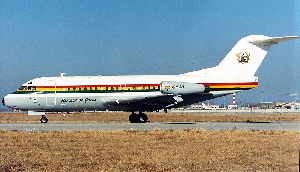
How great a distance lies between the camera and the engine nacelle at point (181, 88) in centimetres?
3052

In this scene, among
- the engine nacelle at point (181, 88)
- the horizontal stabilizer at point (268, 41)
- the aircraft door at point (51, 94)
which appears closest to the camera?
the horizontal stabilizer at point (268, 41)

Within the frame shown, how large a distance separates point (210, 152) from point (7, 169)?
6298mm

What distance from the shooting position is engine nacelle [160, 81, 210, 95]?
30516mm

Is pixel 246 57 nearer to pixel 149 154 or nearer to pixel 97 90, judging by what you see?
pixel 97 90

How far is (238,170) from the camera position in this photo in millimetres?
9633

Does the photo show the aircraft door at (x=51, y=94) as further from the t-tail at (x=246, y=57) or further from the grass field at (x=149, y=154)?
the grass field at (x=149, y=154)

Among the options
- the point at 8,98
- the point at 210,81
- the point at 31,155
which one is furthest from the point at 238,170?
the point at 8,98

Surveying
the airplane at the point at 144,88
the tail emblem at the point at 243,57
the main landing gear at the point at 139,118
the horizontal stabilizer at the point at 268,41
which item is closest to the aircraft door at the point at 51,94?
the airplane at the point at 144,88

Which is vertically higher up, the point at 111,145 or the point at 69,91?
the point at 69,91

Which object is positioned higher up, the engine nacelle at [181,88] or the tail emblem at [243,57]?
the tail emblem at [243,57]

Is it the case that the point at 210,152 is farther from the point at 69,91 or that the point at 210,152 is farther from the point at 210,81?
the point at 69,91

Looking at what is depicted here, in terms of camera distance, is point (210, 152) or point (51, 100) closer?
point (210, 152)

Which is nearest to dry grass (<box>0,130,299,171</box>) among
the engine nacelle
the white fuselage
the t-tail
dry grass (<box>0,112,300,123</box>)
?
the engine nacelle

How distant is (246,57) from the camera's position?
103 feet
